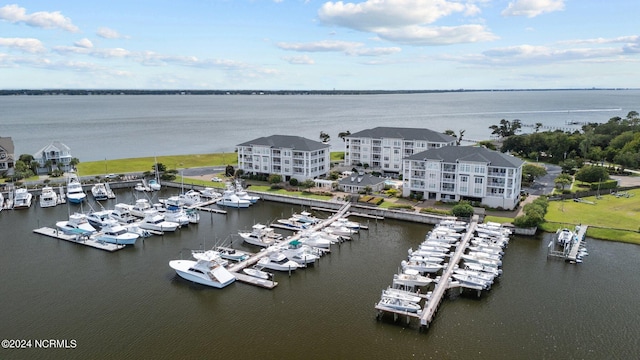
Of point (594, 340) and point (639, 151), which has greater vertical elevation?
point (639, 151)

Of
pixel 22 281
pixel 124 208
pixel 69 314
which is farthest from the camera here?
pixel 124 208

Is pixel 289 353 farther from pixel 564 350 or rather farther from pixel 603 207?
pixel 603 207

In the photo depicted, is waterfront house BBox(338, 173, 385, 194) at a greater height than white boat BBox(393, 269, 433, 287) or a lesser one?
greater

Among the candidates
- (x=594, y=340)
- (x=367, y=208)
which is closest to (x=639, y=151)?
(x=367, y=208)

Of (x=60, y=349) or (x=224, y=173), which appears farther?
(x=224, y=173)

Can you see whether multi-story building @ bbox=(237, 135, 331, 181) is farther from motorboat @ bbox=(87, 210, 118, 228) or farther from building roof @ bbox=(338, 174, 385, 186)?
motorboat @ bbox=(87, 210, 118, 228)

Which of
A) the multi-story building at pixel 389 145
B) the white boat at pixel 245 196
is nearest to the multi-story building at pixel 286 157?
the multi-story building at pixel 389 145

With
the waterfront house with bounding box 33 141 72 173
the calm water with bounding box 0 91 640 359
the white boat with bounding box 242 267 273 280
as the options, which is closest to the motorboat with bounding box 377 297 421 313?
the calm water with bounding box 0 91 640 359

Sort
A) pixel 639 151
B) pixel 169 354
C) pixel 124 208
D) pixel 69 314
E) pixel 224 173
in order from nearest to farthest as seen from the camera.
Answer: pixel 169 354
pixel 69 314
pixel 124 208
pixel 224 173
pixel 639 151
